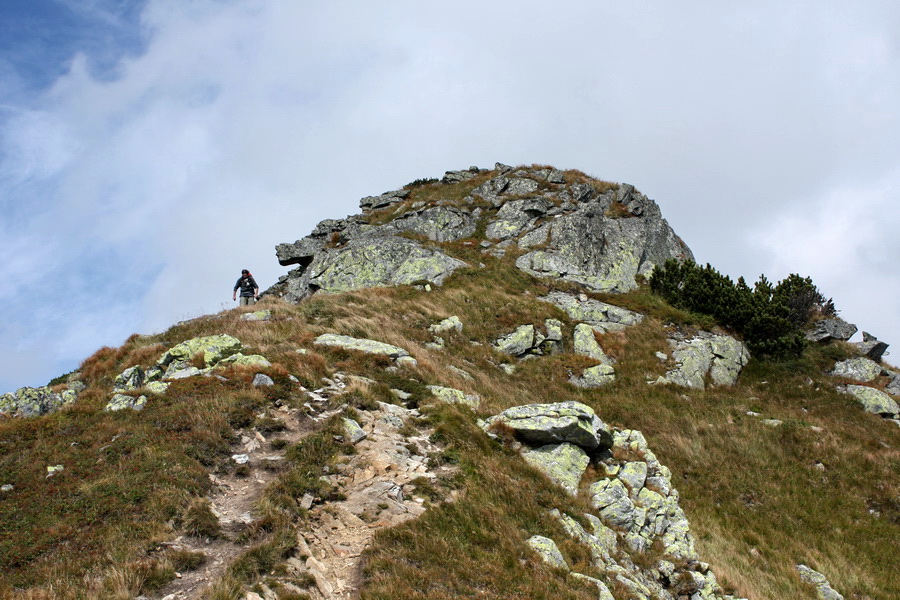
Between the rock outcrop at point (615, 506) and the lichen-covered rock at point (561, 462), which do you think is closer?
the rock outcrop at point (615, 506)

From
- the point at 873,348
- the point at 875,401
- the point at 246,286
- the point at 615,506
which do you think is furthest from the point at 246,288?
the point at 873,348

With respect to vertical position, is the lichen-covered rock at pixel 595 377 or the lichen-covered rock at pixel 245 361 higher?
the lichen-covered rock at pixel 595 377

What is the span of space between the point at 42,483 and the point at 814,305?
3839 centimetres

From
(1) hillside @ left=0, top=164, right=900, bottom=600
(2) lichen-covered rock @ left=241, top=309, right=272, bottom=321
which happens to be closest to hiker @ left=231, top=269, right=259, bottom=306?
(1) hillside @ left=0, top=164, right=900, bottom=600

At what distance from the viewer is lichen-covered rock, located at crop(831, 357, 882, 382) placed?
26.8 metres

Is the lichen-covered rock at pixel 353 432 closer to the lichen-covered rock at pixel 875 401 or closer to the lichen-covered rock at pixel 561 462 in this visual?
the lichen-covered rock at pixel 561 462

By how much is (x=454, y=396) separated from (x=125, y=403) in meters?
9.20

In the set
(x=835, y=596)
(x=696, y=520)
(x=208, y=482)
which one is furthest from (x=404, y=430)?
(x=835, y=596)

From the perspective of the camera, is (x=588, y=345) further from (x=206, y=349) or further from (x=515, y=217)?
(x=515, y=217)

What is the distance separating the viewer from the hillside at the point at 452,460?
9.07m

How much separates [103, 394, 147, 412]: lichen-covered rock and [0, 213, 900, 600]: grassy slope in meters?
0.32

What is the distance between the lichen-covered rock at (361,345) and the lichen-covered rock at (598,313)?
1334cm

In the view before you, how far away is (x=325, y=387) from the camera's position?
15.7 meters

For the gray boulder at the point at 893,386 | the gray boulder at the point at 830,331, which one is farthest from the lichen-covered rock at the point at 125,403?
the gray boulder at the point at 830,331
